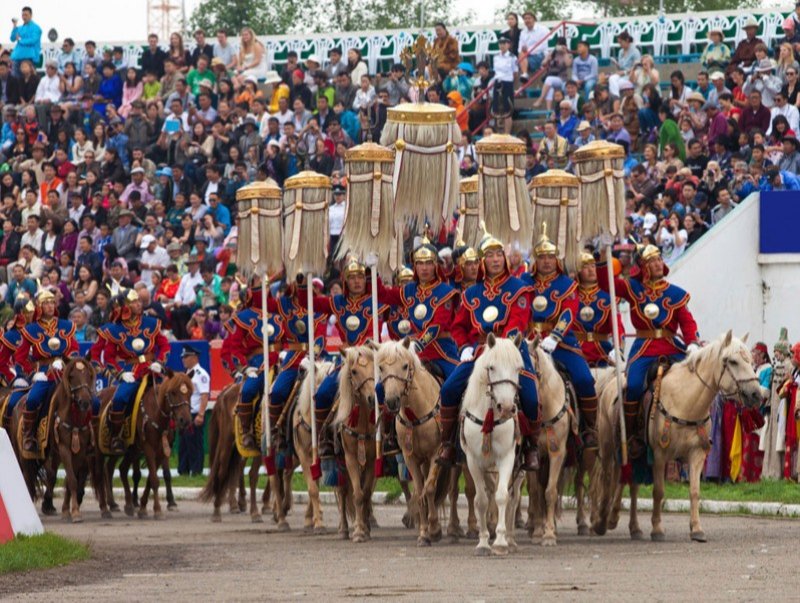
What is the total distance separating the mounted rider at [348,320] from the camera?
19.5m

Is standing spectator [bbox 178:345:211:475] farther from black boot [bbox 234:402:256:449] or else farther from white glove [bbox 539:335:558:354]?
white glove [bbox 539:335:558:354]

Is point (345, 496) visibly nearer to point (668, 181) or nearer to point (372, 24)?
point (668, 181)

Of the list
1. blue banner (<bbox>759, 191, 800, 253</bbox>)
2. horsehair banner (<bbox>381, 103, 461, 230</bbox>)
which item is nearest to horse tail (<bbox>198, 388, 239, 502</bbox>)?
horsehair banner (<bbox>381, 103, 461, 230</bbox>)

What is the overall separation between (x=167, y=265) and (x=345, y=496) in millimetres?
13107

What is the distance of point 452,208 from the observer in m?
19.5

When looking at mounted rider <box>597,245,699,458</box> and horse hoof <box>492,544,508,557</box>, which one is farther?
mounted rider <box>597,245,699,458</box>

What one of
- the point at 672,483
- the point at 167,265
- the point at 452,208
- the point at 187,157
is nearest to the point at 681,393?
the point at 452,208

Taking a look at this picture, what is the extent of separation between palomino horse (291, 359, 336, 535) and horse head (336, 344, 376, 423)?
1273mm

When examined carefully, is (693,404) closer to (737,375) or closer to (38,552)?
(737,375)

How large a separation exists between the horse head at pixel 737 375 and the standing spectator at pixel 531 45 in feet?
56.3

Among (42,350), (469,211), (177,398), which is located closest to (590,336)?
(469,211)

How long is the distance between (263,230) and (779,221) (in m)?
9.23

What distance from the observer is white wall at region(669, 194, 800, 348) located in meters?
27.2

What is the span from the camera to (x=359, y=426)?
61.2 ft
